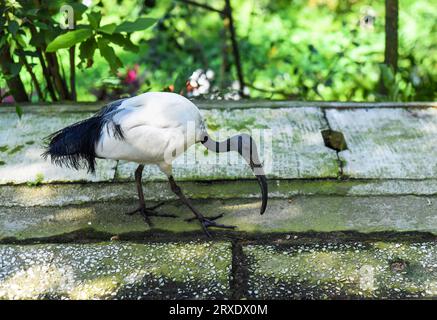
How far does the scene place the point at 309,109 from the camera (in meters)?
4.34

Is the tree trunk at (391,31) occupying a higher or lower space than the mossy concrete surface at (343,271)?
higher

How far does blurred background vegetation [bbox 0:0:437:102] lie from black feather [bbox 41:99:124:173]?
1.16 meters

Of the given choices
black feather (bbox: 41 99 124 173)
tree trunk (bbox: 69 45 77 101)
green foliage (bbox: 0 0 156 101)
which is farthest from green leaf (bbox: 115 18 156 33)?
tree trunk (bbox: 69 45 77 101)

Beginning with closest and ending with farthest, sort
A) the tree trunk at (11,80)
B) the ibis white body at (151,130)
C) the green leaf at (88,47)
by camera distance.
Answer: the ibis white body at (151,130) → the green leaf at (88,47) → the tree trunk at (11,80)

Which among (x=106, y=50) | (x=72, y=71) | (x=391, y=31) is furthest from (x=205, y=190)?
(x=391, y=31)

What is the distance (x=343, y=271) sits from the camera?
9.56 ft

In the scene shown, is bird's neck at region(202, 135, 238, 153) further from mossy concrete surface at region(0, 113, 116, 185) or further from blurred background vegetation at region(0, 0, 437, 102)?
blurred background vegetation at region(0, 0, 437, 102)

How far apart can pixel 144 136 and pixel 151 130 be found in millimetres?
46

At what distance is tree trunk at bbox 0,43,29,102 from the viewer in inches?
169

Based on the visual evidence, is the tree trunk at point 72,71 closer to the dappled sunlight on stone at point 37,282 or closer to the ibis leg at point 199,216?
the ibis leg at point 199,216

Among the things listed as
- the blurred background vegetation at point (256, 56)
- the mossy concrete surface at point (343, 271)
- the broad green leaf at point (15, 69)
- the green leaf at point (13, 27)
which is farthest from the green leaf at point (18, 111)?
the mossy concrete surface at point (343, 271)

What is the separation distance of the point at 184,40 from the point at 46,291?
4212 mm

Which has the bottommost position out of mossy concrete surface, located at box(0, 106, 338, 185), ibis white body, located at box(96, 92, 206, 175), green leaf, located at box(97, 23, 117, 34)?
mossy concrete surface, located at box(0, 106, 338, 185)

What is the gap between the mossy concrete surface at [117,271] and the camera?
2809mm
